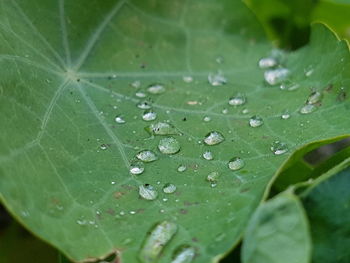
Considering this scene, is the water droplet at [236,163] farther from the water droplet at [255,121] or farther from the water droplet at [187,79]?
the water droplet at [187,79]

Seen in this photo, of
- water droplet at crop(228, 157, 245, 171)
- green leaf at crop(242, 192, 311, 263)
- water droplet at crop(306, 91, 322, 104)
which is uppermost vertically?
water droplet at crop(306, 91, 322, 104)

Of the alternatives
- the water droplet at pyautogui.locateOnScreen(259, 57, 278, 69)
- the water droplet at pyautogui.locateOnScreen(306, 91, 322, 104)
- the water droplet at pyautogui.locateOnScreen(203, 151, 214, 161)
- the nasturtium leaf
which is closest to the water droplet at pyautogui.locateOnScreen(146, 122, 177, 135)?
the nasturtium leaf

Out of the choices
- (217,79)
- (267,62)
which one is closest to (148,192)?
(217,79)

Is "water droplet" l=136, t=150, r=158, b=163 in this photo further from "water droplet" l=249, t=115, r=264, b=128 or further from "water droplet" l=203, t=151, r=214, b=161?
"water droplet" l=249, t=115, r=264, b=128

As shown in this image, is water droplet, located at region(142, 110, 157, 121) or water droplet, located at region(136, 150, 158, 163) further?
water droplet, located at region(142, 110, 157, 121)

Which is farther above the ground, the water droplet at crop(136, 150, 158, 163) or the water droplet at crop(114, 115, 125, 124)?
the water droplet at crop(114, 115, 125, 124)

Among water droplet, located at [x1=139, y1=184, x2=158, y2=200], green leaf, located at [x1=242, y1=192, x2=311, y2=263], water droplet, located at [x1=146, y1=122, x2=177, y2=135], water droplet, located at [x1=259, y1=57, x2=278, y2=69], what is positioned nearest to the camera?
green leaf, located at [x1=242, y1=192, x2=311, y2=263]

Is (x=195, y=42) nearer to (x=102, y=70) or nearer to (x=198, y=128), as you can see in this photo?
(x=102, y=70)
